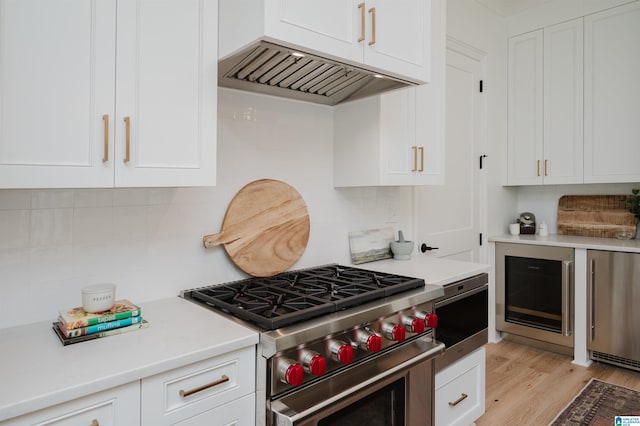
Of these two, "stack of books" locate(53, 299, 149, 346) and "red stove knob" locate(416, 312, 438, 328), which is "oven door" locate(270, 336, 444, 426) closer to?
"red stove knob" locate(416, 312, 438, 328)

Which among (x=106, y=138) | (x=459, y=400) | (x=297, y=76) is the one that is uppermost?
(x=297, y=76)

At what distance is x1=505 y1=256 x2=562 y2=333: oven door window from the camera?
3277mm

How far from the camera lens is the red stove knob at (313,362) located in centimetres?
132

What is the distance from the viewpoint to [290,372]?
1.28 meters

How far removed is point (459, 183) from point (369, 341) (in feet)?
7.13

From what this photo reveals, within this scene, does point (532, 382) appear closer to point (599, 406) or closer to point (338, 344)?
point (599, 406)

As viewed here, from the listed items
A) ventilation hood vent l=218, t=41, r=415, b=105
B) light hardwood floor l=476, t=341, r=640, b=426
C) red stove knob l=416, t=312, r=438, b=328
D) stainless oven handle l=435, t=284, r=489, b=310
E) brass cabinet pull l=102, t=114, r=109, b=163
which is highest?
ventilation hood vent l=218, t=41, r=415, b=105

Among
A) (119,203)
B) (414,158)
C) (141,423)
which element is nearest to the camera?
(141,423)

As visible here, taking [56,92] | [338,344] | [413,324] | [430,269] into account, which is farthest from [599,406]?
[56,92]

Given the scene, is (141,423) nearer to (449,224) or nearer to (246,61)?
(246,61)

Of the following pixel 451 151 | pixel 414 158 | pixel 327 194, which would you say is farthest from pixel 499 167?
pixel 327 194

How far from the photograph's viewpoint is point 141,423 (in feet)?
3.63

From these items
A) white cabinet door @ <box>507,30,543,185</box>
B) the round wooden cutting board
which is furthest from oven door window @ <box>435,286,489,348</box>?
white cabinet door @ <box>507,30,543,185</box>

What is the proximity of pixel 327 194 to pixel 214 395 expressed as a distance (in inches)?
52.3
